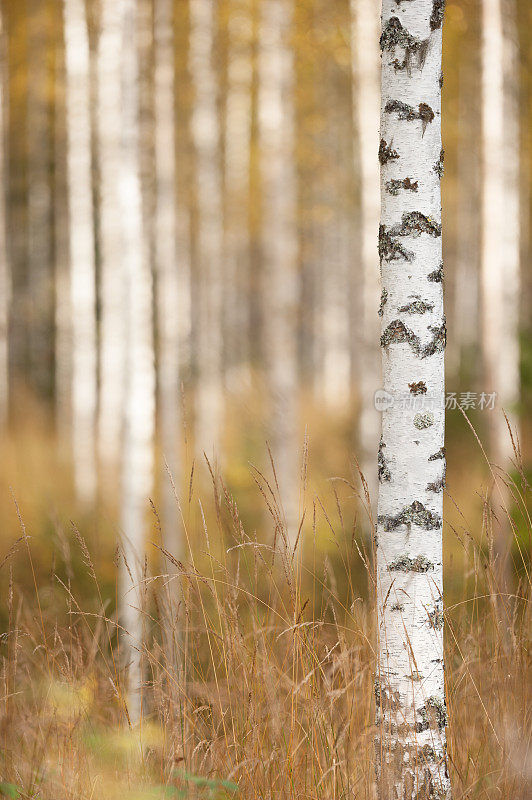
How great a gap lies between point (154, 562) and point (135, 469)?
1778 mm

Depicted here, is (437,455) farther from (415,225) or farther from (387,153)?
(387,153)

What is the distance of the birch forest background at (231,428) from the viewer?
1.90 metres

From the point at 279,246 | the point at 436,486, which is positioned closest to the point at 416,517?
the point at 436,486

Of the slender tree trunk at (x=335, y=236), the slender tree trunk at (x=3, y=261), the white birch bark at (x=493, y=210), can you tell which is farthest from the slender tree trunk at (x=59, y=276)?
the white birch bark at (x=493, y=210)

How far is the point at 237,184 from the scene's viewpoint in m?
13.3

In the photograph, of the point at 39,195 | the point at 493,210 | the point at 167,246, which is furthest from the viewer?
the point at 39,195

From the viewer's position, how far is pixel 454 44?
34.3ft

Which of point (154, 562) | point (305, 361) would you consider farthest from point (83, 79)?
point (305, 361)

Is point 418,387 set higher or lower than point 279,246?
lower

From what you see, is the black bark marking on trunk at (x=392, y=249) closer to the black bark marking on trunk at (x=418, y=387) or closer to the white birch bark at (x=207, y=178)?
the black bark marking on trunk at (x=418, y=387)

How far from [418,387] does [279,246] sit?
13.6 ft

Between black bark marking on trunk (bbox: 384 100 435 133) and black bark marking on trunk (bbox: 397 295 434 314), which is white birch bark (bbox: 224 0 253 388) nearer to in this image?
black bark marking on trunk (bbox: 384 100 435 133)

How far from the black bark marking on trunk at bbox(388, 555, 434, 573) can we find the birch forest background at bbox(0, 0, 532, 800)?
88 mm

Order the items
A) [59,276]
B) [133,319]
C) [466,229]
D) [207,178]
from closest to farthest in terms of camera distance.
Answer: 1. [133,319]
2. [207,178]
3. [59,276]
4. [466,229]
